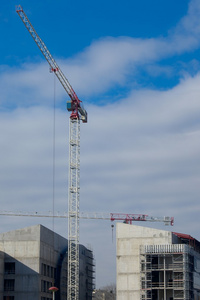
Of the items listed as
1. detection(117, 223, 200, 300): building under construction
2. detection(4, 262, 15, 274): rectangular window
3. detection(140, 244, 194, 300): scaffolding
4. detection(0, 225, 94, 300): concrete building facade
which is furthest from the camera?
detection(4, 262, 15, 274): rectangular window

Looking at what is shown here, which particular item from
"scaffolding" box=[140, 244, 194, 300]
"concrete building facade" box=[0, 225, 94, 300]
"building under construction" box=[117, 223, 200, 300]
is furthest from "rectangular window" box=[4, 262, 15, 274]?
"scaffolding" box=[140, 244, 194, 300]

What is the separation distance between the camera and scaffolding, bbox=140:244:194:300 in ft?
434

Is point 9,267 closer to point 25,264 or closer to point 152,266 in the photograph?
point 25,264

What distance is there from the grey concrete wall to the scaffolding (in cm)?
143

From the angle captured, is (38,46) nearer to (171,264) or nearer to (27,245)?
(27,245)

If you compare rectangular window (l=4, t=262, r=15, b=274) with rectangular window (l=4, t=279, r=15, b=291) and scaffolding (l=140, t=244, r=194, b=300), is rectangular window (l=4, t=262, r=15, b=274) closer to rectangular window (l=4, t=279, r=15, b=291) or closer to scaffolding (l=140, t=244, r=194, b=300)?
rectangular window (l=4, t=279, r=15, b=291)

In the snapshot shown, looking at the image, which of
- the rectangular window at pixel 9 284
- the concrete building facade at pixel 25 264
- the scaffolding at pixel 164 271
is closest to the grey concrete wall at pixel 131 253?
the scaffolding at pixel 164 271

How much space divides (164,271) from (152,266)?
12.5ft

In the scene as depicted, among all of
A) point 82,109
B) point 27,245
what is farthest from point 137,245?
point 82,109

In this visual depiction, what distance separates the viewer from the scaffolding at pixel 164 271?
5207 inches

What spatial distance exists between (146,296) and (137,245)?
12.2m

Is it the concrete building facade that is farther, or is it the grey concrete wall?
the concrete building facade

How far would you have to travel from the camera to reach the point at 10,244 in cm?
14338

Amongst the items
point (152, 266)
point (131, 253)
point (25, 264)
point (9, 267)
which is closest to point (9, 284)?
point (9, 267)
